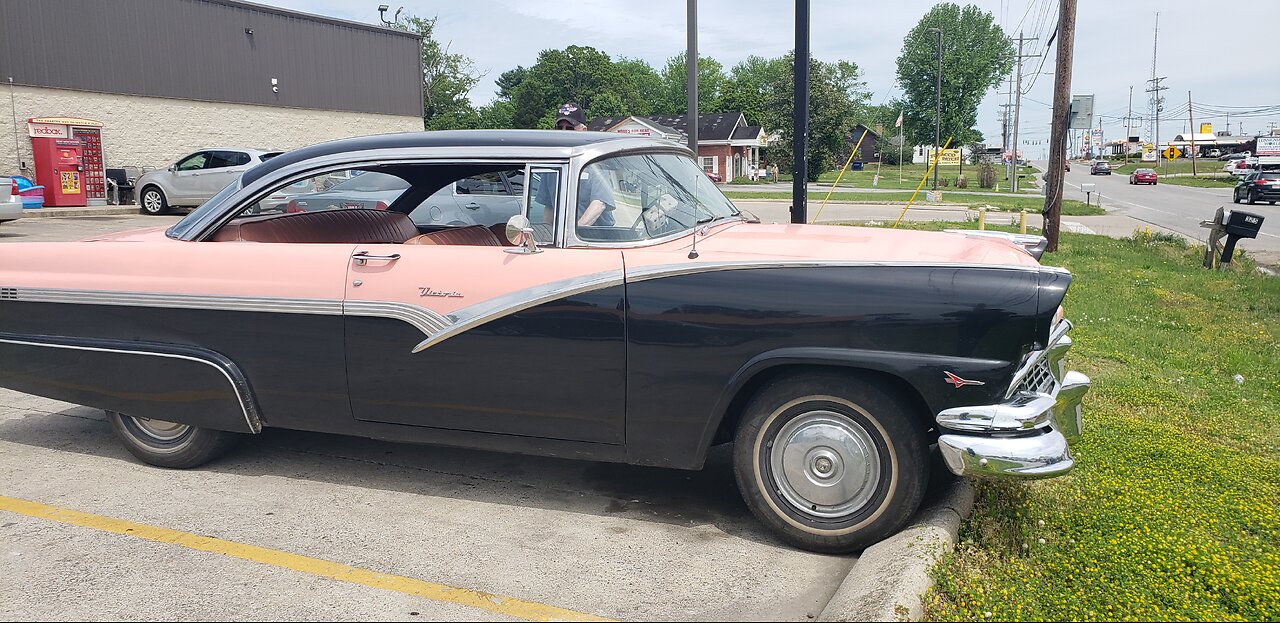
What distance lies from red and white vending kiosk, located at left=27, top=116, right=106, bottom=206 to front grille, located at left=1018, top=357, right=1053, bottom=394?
25.0m

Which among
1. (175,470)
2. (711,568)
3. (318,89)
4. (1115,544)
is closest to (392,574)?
(711,568)

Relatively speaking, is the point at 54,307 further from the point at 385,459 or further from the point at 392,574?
the point at 392,574

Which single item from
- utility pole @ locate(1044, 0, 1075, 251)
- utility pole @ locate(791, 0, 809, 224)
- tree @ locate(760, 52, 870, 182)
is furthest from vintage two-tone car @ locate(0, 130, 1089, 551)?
tree @ locate(760, 52, 870, 182)

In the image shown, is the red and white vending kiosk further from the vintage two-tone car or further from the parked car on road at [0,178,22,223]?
the vintage two-tone car

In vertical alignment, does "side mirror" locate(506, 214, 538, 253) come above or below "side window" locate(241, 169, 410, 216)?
below

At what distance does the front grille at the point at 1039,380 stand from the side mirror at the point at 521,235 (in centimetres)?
201

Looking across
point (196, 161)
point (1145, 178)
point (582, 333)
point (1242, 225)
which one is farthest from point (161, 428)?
point (1145, 178)

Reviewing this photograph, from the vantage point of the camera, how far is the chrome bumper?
11.2 feet

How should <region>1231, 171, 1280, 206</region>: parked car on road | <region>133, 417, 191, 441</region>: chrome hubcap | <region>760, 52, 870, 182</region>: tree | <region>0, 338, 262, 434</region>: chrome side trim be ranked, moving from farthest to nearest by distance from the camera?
<region>760, 52, 870, 182</region>: tree → <region>1231, 171, 1280, 206</region>: parked car on road → <region>133, 417, 191, 441</region>: chrome hubcap → <region>0, 338, 262, 434</region>: chrome side trim

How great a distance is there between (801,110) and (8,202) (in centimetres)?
1308

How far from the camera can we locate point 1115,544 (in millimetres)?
3596

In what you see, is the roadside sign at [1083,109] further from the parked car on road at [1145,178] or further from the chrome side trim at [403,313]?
the parked car on road at [1145,178]

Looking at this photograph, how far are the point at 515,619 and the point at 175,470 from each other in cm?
253

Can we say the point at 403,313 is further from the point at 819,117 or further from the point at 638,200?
the point at 819,117
